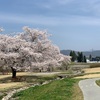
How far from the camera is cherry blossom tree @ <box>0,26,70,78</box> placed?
47.0 metres

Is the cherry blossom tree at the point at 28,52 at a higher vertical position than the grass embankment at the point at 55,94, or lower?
higher

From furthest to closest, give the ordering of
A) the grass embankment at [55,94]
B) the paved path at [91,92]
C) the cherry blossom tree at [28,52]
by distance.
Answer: the cherry blossom tree at [28,52], the grass embankment at [55,94], the paved path at [91,92]

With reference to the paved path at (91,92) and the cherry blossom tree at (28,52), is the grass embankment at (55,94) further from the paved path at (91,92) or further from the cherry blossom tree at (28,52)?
the cherry blossom tree at (28,52)

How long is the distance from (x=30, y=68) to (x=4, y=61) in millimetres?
3784

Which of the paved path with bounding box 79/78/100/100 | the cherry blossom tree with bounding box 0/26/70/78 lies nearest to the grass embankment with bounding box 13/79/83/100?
the paved path with bounding box 79/78/100/100

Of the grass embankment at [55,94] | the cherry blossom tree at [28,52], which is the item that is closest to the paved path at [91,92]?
the grass embankment at [55,94]

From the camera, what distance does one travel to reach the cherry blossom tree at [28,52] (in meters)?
47.0

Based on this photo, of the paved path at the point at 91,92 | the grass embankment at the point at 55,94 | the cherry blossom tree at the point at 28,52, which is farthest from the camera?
the cherry blossom tree at the point at 28,52

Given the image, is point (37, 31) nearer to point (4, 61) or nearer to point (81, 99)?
point (4, 61)

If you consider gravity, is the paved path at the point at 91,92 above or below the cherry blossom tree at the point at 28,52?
below

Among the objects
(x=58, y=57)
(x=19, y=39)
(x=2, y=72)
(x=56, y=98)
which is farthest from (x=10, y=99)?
(x=2, y=72)

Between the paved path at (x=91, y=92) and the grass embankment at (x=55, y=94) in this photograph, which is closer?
the paved path at (x=91, y=92)

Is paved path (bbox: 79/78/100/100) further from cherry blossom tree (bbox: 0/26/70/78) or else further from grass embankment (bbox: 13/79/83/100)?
cherry blossom tree (bbox: 0/26/70/78)

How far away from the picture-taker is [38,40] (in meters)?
52.4
